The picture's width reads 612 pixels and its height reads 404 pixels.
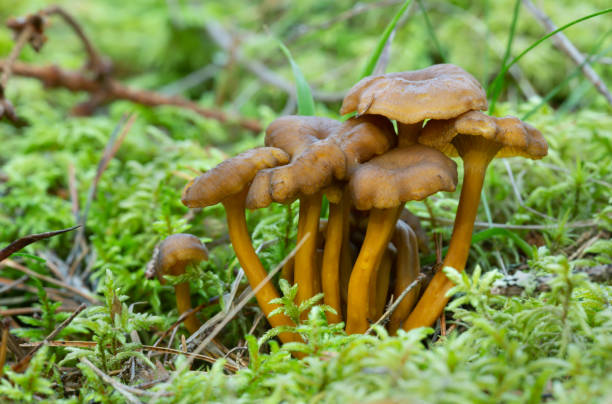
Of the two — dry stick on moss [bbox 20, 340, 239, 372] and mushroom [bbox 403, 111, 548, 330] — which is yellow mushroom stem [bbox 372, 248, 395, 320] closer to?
mushroom [bbox 403, 111, 548, 330]

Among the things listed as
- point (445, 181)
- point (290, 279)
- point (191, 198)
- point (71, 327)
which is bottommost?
point (71, 327)

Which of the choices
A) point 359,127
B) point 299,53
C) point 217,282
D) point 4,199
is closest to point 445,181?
point 359,127

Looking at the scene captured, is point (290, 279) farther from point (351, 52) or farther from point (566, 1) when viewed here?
point (566, 1)

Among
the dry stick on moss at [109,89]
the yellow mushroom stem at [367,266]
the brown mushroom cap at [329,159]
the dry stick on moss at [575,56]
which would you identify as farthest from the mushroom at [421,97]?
the dry stick on moss at [109,89]

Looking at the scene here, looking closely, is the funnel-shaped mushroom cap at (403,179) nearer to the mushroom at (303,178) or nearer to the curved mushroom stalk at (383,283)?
the mushroom at (303,178)

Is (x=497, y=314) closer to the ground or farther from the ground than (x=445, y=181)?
closer to the ground

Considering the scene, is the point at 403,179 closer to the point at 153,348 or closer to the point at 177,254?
the point at 177,254
